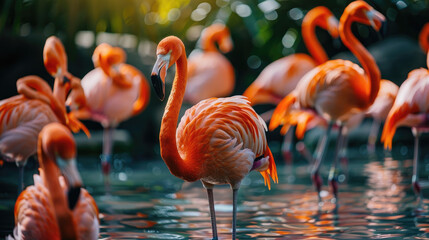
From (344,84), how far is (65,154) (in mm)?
3045

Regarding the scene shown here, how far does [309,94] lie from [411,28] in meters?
6.30

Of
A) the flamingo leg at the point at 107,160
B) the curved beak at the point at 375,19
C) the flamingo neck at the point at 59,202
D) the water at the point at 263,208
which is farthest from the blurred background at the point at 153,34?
the flamingo neck at the point at 59,202

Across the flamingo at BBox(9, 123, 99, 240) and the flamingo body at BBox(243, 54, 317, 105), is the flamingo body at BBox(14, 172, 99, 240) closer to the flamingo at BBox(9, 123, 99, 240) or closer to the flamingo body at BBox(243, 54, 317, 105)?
the flamingo at BBox(9, 123, 99, 240)

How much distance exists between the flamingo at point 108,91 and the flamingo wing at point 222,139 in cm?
275

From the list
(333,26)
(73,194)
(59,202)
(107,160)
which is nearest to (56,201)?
(59,202)

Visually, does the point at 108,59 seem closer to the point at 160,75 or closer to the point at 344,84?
the point at 344,84

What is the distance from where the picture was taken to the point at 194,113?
11.2 ft

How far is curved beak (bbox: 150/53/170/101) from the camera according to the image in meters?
2.91

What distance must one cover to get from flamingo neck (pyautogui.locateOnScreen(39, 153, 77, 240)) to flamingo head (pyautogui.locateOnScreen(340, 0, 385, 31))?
9.53ft

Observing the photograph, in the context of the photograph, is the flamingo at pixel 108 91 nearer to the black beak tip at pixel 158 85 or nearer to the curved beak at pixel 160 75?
the curved beak at pixel 160 75

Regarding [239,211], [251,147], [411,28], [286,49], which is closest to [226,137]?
[251,147]

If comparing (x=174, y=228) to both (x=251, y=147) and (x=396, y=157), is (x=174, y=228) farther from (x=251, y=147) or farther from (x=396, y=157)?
(x=396, y=157)

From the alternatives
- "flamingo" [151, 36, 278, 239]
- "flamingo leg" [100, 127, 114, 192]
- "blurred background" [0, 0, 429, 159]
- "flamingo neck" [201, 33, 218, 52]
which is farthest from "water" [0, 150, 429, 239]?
"flamingo neck" [201, 33, 218, 52]

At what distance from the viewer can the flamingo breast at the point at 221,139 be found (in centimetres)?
326
